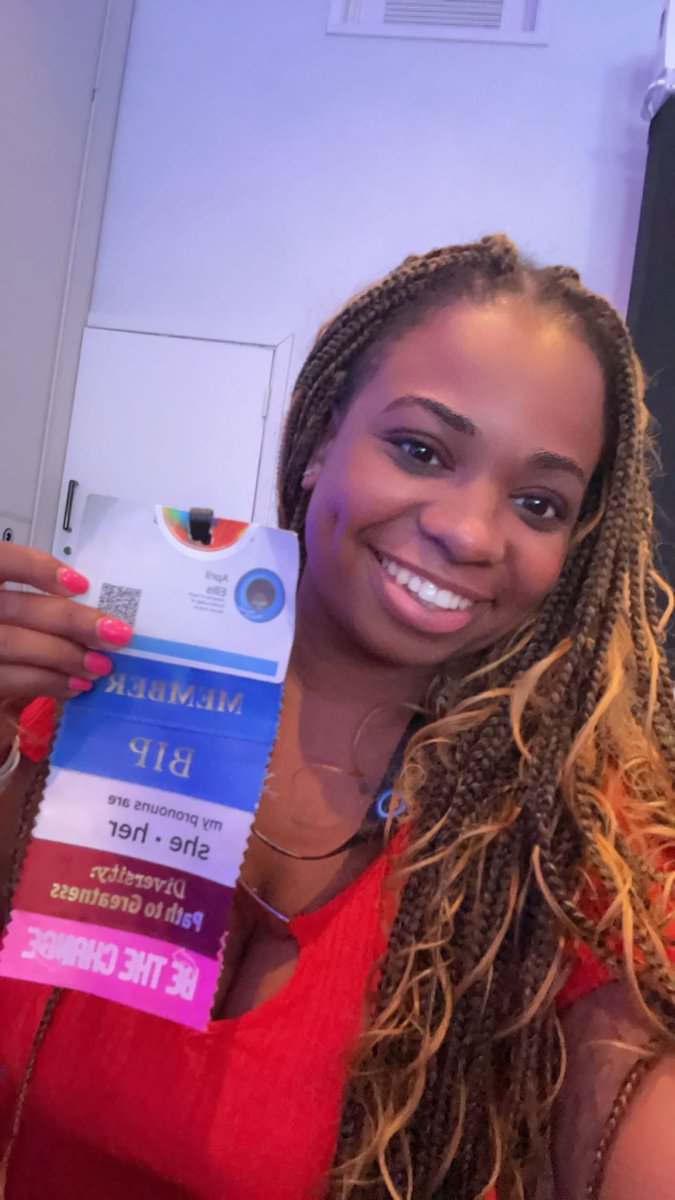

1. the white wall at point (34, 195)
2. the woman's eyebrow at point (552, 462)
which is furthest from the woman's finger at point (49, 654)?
the white wall at point (34, 195)

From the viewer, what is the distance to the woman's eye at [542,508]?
702 mm

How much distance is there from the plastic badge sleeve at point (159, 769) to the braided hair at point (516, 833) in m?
0.21

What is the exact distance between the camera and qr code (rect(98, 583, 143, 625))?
510mm

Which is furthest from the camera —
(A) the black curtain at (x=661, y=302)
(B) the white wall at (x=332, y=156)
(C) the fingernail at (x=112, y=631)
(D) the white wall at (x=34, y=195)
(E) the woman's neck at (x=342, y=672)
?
(B) the white wall at (x=332, y=156)

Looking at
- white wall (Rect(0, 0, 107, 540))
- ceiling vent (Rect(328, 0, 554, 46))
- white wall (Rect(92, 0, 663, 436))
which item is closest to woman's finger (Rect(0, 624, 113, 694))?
white wall (Rect(0, 0, 107, 540))

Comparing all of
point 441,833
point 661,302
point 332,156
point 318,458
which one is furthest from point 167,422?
point 441,833

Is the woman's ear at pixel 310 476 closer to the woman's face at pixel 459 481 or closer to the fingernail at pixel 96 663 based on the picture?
the woman's face at pixel 459 481

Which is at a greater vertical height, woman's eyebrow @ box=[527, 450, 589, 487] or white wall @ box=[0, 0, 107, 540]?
white wall @ box=[0, 0, 107, 540]

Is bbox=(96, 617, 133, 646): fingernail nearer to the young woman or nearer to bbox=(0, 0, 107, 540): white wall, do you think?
the young woman

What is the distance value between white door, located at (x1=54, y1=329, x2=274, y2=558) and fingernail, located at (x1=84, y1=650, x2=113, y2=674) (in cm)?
168

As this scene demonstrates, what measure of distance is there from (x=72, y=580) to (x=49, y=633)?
4 cm

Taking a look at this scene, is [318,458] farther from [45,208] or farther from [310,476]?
[45,208]

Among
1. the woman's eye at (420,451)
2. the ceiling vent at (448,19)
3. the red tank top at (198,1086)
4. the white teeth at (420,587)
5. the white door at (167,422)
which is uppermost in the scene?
the ceiling vent at (448,19)

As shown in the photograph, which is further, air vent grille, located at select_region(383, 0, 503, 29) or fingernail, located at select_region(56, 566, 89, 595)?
air vent grille, located at select_region(383, 0, 503, 29)
